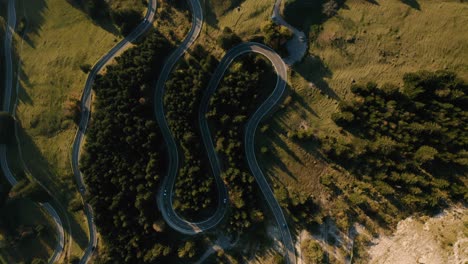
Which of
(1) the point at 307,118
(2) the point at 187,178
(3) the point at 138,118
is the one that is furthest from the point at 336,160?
(3) the point at 138,118

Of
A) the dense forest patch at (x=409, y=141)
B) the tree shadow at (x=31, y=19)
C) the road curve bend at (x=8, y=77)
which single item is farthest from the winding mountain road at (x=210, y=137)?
the tree shadow at (x=31, y=19)

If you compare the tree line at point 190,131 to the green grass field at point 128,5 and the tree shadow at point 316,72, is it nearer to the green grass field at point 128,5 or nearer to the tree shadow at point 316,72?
the tree shadow at point 316,72

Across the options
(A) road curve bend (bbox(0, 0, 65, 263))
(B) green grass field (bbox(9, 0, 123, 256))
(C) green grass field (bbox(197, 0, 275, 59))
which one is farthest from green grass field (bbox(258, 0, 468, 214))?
(A) road curve bend (bbox(0, 0, 65, 263))

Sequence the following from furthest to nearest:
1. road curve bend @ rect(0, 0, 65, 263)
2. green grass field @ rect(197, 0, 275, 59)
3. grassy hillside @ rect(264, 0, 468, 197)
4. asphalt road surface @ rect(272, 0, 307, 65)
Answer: road curve bend @ rect(0, 0, 65, 263), green grass field @ rect(197, 0, 275, 59), asphalt road surface @ rect(272, 0, 307, 65), grassy hillside @ rect(264, 0, 468, 197)

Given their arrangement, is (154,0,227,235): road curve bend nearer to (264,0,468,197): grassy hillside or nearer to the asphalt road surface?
the asphalt road surface

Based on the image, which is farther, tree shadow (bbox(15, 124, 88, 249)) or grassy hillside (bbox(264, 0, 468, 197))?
tree shadow (bbox(15, 124, 88, 249))

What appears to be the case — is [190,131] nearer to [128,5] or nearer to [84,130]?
[84,130]
